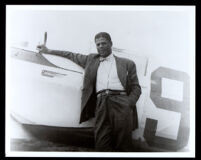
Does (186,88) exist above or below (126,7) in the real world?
below

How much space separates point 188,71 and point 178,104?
271 mm

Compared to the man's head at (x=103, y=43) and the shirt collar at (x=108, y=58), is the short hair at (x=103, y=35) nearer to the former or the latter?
the man's head at (x=103, y=43)

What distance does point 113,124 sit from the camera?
235cm

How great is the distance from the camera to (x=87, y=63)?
243 cm

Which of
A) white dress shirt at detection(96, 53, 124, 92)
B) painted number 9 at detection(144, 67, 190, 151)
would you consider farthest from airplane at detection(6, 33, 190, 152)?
white dress shirt at detection(96, 53, 124, 92)

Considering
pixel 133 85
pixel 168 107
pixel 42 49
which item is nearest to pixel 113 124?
pixel 133 85

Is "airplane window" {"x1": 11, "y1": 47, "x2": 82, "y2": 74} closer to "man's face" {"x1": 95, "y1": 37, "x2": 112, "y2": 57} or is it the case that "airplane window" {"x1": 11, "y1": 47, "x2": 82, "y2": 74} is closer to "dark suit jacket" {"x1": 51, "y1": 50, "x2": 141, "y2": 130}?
"dark suit jacket" {"x1": 51, "y1": 50, "x2": 141, "y2": 130}

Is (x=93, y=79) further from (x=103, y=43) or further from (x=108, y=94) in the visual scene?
(x=103, y=43)

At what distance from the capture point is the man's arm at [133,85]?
2393 mm

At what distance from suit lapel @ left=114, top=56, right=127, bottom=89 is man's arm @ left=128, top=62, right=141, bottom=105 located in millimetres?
39

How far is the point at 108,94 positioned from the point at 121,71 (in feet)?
0.67

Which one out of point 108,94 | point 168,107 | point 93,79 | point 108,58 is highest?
point 108,58

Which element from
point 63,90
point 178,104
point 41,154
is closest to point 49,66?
point 63,90

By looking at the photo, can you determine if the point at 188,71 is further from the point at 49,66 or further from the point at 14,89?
the point at 14,89
